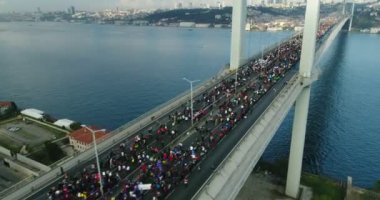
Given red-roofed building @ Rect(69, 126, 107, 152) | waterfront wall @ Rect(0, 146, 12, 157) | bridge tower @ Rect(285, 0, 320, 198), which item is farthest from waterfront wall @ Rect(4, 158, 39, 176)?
bridge tower @ Rect(285, 0, 320, 198)

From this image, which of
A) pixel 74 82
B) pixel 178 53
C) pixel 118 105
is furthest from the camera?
pixel 178 53

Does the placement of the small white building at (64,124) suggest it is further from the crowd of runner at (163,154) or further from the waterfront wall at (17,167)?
the crowd of runner at (163,154)

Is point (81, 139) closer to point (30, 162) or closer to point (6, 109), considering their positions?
point (30, 162)

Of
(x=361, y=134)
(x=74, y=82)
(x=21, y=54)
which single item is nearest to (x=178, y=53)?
(x=74, y=82)

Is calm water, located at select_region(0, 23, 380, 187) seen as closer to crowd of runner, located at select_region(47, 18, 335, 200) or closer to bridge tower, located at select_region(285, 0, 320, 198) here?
bridge tower, located at select_region(285, 0, 320, 198)

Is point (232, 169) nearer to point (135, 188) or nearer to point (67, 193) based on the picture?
point (135, 188)

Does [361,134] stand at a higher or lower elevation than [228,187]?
lower
